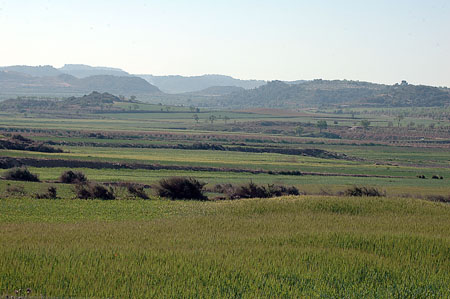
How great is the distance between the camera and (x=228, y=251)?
1666 cm

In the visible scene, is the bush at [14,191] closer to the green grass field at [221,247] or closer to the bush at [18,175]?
the green grass field at [221,247]

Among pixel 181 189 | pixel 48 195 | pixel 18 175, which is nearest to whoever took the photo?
pixel 48 195

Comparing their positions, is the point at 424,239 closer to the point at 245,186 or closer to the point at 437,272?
the point at 437,272

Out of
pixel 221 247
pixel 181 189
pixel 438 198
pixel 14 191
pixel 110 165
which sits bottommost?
pixel 110 165

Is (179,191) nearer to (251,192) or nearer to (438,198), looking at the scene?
(251,192)

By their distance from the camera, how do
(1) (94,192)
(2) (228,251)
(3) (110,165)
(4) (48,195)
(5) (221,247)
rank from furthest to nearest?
(3) (110,165) < (1) (94,192) < (4) (48,195) < (5) (221,247) < (2) (228,251)

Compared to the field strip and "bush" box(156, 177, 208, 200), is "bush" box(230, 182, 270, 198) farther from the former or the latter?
the field strip

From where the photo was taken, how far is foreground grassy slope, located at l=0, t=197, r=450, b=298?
13.5 meters

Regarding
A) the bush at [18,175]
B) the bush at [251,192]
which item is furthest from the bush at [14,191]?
the bush at [251,192]

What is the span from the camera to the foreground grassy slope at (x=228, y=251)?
44.4 ft

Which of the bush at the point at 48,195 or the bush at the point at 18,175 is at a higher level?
Answer: the bush at the point at 48,195

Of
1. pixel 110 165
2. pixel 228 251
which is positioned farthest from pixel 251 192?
pixel 110 165

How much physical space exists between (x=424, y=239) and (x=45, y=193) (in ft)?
66.1

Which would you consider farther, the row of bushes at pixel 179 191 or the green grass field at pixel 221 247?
the row of bushes at pixel 179 191
